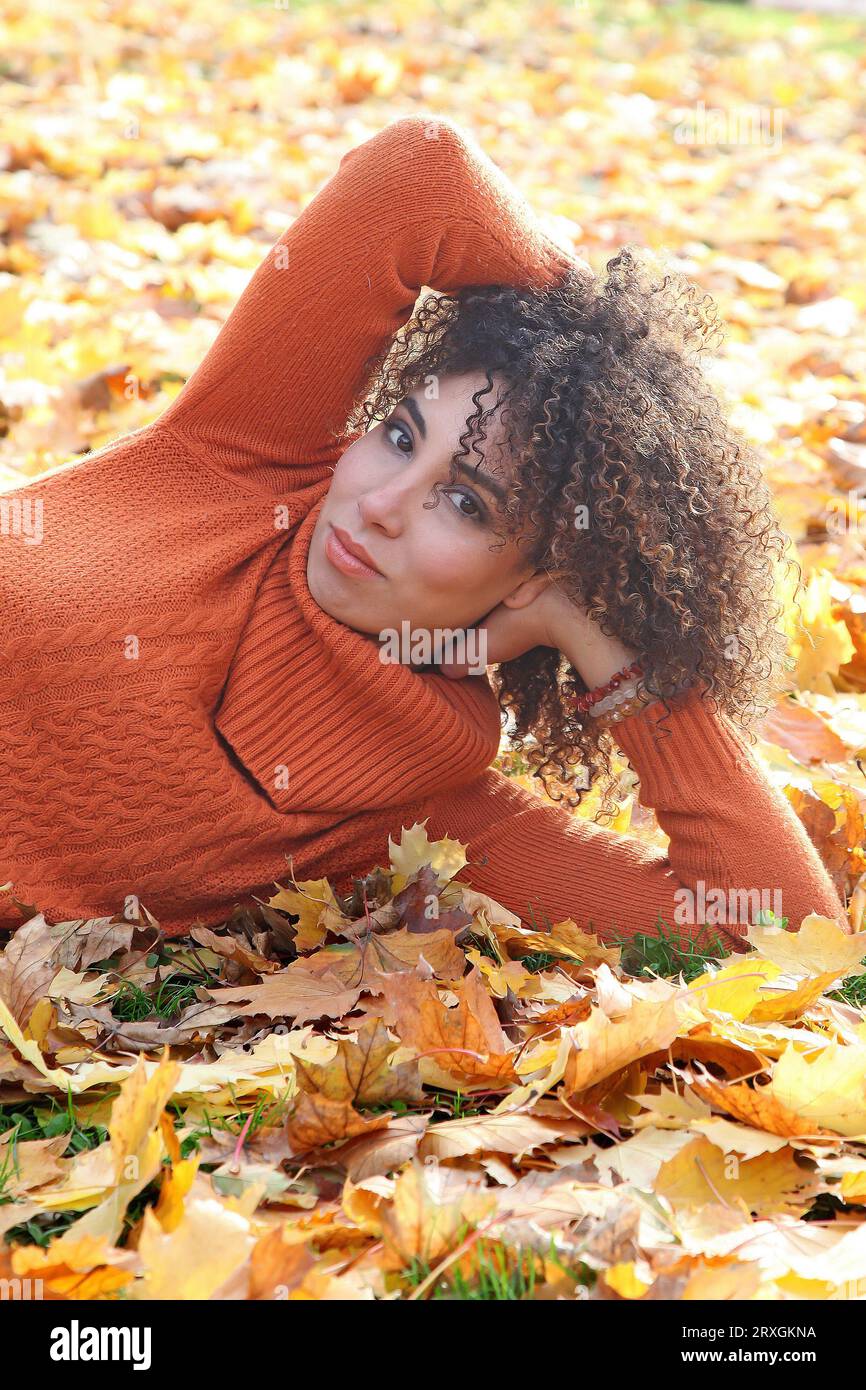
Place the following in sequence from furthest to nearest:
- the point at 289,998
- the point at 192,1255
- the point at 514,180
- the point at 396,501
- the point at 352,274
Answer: the point at 514,180
the point at 352,274
the point at 396,501
the point at 289,998
the point at 192,1255

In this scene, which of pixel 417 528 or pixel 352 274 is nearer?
pixel 417 528

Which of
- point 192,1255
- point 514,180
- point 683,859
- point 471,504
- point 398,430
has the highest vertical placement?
point 514,180

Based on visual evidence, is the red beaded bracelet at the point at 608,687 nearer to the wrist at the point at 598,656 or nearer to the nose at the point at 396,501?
the wrist at the point at 598,656

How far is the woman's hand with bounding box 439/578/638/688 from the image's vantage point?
2504 millimetres

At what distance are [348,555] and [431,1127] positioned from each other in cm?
104

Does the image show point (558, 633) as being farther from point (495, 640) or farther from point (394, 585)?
point (394, 585)

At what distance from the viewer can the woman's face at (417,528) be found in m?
2.34

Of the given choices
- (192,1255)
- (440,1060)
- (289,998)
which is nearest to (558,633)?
(289,998)

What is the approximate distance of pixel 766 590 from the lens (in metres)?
2.58

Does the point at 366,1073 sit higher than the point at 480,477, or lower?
lower

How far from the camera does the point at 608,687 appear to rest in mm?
2512

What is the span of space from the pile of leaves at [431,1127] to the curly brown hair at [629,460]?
1.86 feet

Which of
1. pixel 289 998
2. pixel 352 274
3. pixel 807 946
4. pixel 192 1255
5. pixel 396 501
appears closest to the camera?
pixel 192 1255

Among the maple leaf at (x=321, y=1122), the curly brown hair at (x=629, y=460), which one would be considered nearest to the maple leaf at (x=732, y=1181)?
the maple leaf at (x=321, y=1122)
